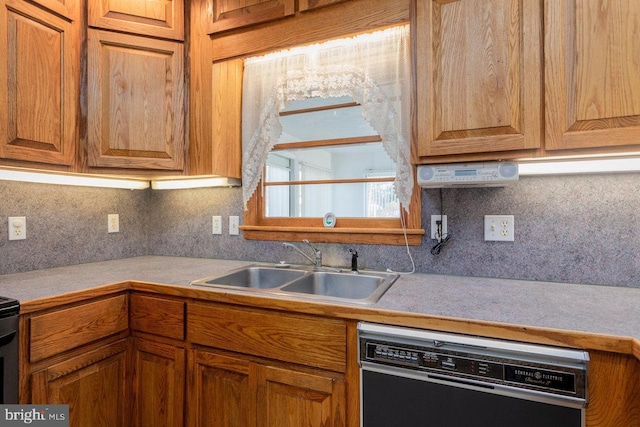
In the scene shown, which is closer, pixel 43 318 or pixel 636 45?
pixel 636 45

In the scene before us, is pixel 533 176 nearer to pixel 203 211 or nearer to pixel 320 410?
pixel 320 410

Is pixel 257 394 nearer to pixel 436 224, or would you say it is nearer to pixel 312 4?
pixel 436 224

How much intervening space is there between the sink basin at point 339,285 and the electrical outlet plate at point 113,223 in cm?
129

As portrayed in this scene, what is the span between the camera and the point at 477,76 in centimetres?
126

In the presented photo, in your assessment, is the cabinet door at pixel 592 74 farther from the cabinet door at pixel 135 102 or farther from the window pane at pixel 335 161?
the cabinet door at pixel 135 102

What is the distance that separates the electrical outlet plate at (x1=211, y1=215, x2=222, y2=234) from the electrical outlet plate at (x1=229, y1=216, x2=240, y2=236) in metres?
0.07

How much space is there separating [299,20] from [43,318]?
1.60m

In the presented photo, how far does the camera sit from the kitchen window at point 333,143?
161 cm

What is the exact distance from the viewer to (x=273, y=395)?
125 centimetres

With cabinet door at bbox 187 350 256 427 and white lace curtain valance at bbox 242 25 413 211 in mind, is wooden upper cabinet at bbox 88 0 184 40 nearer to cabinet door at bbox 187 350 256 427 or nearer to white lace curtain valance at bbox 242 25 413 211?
white lace curtain valance at bbox 242 25 413 211

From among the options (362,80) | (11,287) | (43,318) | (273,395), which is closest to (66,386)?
(43,318)

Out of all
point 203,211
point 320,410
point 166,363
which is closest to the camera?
point 320,410

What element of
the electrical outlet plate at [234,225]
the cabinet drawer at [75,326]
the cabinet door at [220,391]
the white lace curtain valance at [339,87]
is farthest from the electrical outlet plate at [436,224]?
the cabinet drawer at [75,326]

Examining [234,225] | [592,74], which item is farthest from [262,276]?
[592,74]
